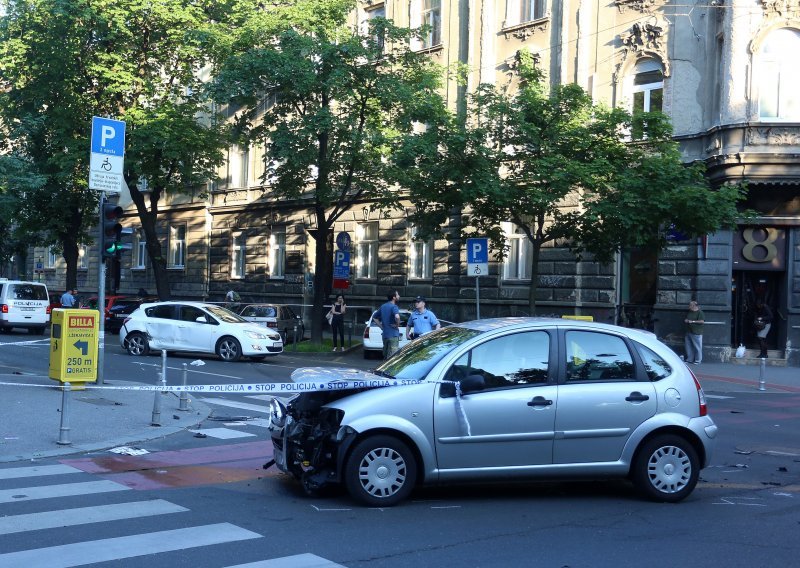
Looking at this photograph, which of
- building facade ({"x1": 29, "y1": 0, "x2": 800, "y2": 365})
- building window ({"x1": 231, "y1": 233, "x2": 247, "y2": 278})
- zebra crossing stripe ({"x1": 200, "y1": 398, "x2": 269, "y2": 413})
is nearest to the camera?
zebra crossing stripe ({"x1": 200, "y1": 398, "x2": 269, "y2": 413})

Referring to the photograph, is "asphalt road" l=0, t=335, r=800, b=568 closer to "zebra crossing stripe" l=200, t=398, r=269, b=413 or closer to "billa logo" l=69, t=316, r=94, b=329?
"billa logo" l=69, t=316, r=94, b=329

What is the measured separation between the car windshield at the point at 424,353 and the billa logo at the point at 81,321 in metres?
6.32

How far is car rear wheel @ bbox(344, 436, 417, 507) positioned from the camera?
754 centimetres

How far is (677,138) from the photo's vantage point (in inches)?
A: 1017

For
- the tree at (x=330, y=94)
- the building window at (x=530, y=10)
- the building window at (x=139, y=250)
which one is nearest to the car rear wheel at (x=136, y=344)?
the tree at (x=330, y=94)

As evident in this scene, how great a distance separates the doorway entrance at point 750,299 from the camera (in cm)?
2503

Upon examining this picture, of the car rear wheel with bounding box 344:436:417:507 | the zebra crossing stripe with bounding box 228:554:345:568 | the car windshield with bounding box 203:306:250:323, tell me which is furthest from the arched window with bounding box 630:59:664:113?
the zebra crossing stripe with bounding box 228:554:345:568

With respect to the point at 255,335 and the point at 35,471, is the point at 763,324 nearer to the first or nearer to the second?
the point at 255,335

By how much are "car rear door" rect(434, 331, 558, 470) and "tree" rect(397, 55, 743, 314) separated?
45.1 feet

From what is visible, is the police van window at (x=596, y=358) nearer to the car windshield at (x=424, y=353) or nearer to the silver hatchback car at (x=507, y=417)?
the silver hatchback car at (x=507, y=417)

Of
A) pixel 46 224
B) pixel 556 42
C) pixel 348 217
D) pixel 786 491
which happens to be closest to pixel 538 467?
pixel 786 491

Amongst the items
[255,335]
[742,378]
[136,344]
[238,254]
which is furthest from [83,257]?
[742,378]

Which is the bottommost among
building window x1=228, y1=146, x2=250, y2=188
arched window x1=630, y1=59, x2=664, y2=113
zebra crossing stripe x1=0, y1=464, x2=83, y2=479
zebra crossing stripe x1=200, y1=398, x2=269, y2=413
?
zebra crossing stripe x1=200, y1=398, x2=269, y2=413

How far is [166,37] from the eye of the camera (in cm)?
3253
